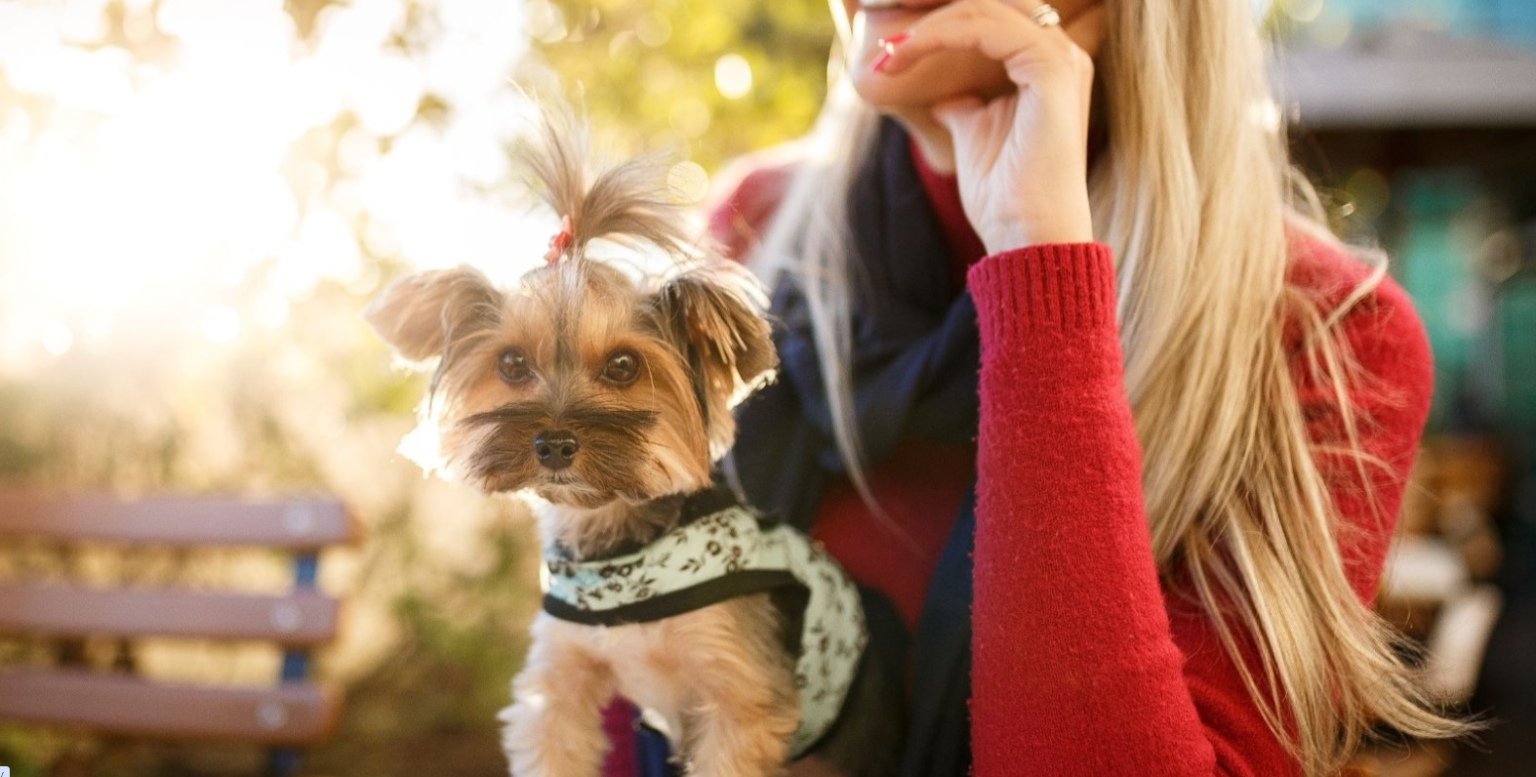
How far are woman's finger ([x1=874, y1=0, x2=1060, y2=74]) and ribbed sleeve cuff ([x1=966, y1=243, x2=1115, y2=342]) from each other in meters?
0.39

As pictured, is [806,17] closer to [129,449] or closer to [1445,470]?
[129,449]

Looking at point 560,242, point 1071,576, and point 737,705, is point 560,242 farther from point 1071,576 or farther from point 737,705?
point 1071,576

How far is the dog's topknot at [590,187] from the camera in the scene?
5.52 ft

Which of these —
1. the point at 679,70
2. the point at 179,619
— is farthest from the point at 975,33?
the point at 179,619

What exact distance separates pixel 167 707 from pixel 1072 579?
2.61 m

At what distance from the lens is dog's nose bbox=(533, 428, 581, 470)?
5.19 feet

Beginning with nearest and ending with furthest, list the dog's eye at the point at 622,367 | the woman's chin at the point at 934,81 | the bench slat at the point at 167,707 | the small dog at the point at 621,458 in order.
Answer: the small dog at the point at 621,458, the dog's eye at the point at 622,367, the woman's chin at the point at 934,81, the bench slat at the point at 167,707

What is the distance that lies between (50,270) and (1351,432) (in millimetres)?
3339

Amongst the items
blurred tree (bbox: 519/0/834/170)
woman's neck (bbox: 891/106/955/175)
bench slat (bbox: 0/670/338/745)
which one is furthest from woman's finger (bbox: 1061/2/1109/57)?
bench slat (bbox: 0/670/338/745)

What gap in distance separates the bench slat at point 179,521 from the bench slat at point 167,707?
402 millimetres

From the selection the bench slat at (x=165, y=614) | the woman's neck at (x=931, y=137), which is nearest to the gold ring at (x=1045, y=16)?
the woman's neck at (x=931, y=137)

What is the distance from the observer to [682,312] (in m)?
1.75

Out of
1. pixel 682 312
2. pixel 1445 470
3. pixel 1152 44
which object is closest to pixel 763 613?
pixel 682 312

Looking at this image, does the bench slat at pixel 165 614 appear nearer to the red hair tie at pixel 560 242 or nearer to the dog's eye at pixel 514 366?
the dog's eye at pixel 514 366
